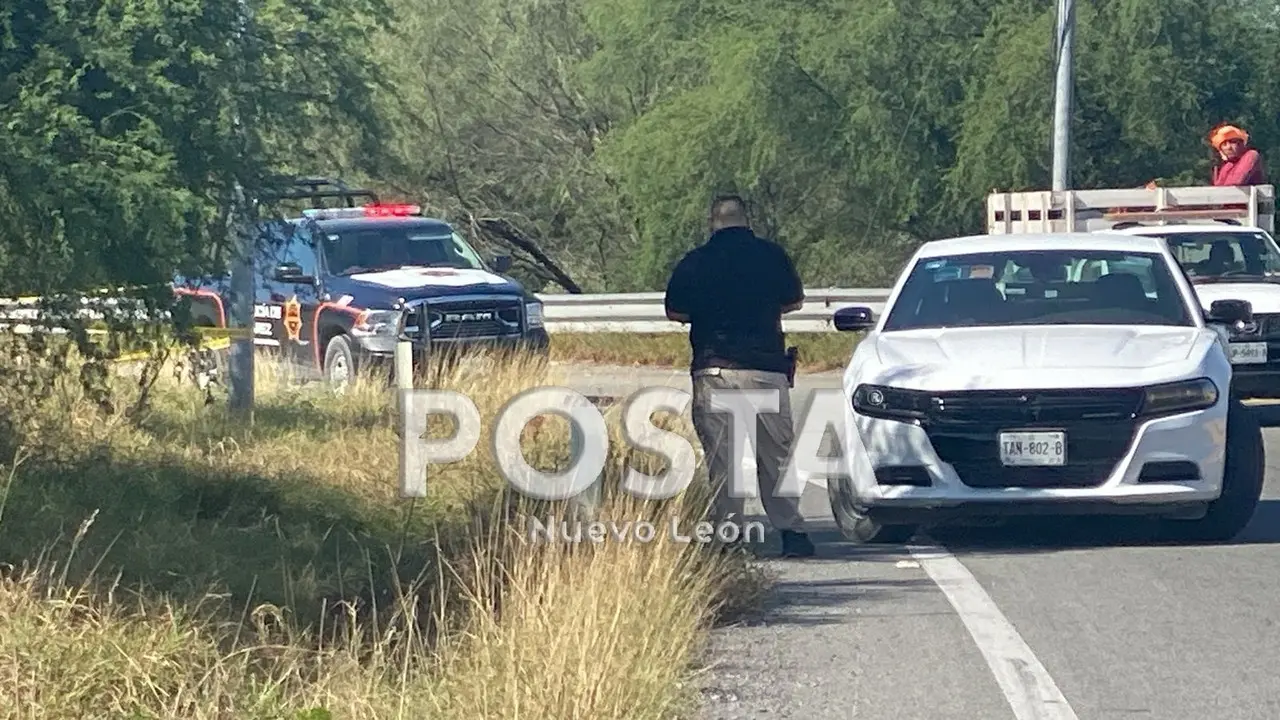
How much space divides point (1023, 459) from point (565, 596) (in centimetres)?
323

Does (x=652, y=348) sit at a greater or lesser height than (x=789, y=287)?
lesser

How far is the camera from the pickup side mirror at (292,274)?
1819 centimetres

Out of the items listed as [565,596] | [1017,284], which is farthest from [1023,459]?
[565,596]

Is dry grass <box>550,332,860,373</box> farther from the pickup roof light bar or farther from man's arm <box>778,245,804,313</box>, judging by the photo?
man's arm <box>778,245,804,313</box>

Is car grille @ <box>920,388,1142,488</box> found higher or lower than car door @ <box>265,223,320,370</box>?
higher

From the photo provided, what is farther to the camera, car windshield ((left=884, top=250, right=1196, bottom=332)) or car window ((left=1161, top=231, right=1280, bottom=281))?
car window ((left=1161, top=231, right=1280, bottom=281))

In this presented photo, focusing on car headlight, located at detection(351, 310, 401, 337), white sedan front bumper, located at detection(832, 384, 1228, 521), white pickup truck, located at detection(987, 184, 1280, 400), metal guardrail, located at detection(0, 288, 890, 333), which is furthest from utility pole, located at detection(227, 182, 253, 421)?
metal guardrail, located at detection(0, 288, 890, 333)

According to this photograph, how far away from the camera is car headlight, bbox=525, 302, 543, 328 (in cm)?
1958

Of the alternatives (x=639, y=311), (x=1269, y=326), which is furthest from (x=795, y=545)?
(x=639, y=311)

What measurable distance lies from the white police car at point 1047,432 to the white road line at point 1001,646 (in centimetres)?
42

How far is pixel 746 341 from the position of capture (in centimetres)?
1056

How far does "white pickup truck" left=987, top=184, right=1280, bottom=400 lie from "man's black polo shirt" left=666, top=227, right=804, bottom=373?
2.83 meters

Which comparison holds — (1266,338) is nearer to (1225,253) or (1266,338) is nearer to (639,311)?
(1225,253)

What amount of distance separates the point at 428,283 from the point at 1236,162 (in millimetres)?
8153
